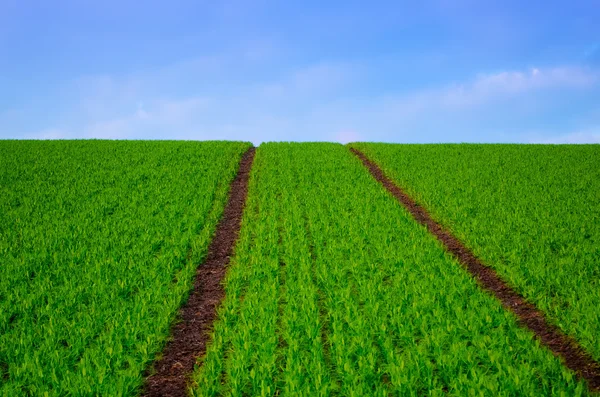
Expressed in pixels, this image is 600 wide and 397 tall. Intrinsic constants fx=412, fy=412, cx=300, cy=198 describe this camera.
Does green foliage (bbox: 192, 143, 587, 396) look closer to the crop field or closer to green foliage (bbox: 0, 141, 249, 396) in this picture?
the crop field

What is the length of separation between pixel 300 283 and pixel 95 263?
5300mm

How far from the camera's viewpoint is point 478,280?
32.2 feet

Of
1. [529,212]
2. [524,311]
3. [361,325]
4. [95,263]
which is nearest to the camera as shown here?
[361,325]

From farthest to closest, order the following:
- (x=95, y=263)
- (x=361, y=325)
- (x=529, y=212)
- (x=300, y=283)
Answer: (x=529, y=212) < (x=95, y=263) < (x=300, y=283) < (x=361, y=325)

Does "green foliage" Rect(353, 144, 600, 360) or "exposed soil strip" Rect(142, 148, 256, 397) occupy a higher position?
"green foliage" Rect(353, 144, 600, 360)

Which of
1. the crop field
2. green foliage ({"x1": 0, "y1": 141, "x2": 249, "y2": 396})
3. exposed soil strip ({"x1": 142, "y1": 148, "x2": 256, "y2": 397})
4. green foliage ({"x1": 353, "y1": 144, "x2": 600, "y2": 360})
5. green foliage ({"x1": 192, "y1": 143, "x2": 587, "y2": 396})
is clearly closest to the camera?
green foliage ({"x1": 192, "y1": 143, "x2": 587, "y2": 396})

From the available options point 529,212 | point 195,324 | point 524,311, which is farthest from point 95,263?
point 529,212

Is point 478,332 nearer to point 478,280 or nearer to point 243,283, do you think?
point 478,280

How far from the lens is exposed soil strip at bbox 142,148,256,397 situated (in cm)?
633

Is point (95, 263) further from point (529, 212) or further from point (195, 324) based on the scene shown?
point (529, 212)

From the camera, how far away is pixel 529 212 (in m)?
14.3

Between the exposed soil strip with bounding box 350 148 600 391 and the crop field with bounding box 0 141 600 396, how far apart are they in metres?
0.16

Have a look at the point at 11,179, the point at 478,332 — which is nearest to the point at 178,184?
the point at 11,179

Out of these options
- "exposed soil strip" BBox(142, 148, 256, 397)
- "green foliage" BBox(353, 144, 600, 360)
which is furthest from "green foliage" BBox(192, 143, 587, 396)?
"green foliage" BBox(353, 144, 600, 360)
